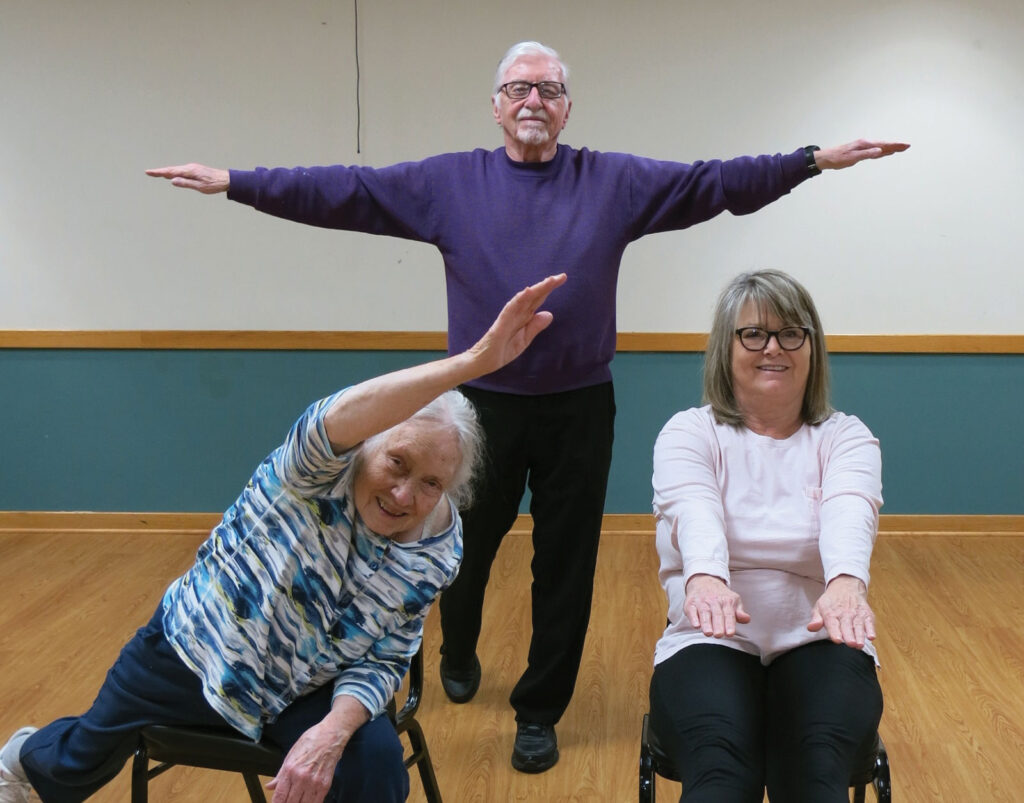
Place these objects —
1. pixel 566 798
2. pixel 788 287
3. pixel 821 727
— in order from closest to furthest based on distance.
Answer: pixel 821 727, pixel 788 287, pixel 566 798

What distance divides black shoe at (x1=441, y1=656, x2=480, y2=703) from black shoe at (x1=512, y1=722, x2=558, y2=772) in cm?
29

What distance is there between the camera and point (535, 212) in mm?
2412

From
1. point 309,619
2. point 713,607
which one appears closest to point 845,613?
point 713,607

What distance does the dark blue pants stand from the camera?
1.64 metres

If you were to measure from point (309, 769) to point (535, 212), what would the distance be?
1313mm

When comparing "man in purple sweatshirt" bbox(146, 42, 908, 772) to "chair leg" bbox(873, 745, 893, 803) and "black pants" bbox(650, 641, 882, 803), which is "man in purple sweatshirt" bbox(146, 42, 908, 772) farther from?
"chair leg" bbox(873, 745, 893, 803)

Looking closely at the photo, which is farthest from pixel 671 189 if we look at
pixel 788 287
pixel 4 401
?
pixel 4 401

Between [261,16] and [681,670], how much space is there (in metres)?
3.20

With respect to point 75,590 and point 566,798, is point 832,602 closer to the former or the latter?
point 566,798

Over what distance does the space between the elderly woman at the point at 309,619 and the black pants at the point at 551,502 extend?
715mm

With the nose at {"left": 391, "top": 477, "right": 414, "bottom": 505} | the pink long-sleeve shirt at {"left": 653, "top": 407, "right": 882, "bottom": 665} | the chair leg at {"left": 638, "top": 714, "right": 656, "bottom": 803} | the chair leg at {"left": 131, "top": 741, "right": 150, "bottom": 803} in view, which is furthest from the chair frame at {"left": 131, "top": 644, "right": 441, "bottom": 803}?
the pink long-sleeve shirt at {"left": 653, "top": 407, "right": 882, "bottom": 665}

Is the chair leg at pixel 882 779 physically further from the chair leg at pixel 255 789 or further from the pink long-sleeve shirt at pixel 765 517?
the chair leg at pixel 255 789

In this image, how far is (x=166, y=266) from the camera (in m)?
4.19

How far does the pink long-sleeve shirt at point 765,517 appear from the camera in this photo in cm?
170
